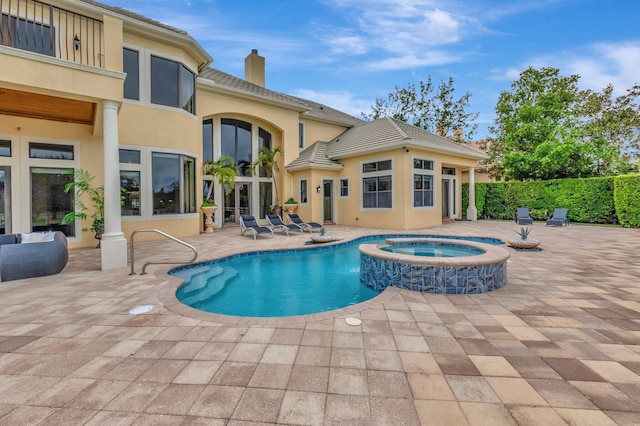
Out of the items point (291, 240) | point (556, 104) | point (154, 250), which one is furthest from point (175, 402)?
point (556, 104)

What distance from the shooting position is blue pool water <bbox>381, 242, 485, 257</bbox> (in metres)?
6.60

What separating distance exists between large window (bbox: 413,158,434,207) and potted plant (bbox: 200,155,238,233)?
8763 mm

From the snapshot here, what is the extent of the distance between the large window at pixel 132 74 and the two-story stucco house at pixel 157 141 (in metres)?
0.04

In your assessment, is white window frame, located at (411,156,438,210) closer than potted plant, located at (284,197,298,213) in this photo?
Yes

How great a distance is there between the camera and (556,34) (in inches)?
597

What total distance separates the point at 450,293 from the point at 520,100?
22393 millimetres

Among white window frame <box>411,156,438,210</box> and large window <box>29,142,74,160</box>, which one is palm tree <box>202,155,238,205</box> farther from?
white window frame <box>411,156,438,210</box>

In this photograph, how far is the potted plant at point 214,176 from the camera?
13.1 metres

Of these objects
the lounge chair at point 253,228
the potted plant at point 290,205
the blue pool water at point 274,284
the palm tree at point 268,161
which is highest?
the palm tree at point 268,161

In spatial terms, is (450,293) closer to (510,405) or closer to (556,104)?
(510,405)

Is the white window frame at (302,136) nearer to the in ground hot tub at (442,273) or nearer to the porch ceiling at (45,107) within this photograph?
the porch ceiling at (45,107)

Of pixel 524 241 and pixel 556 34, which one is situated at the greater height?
pixel 556 34

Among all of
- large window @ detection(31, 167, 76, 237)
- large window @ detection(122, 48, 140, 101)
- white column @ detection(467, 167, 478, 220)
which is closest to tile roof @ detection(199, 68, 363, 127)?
large window @ detection(122, 48, 140, 101)

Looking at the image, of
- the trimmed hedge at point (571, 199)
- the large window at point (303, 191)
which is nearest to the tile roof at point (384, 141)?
the large window at point (303, 191)
